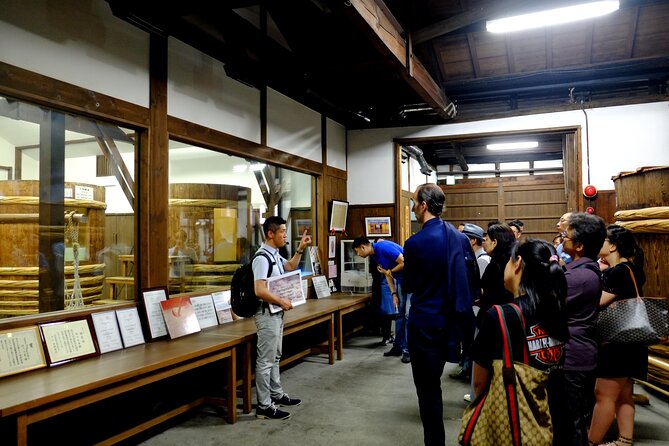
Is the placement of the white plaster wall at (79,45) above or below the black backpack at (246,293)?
above

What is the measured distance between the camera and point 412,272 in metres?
2.71

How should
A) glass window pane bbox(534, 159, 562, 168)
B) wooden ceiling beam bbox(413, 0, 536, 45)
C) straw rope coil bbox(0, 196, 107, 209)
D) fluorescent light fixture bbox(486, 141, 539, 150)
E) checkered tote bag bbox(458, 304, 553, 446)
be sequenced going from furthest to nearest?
1. glass window pane bbox(534, 159, 562, 168)
2. fluorescent light fixture bbox(486, 141, 539, 150)
3. wooden ceiling beam bbox(413, 0, 536, 45)
4. straw rope coil bbox(0, 196, 107, 209)
5. checkered tote bag bbox(458, 304, 553, 446)

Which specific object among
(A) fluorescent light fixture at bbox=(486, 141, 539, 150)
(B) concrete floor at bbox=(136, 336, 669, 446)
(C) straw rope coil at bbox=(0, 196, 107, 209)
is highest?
(A) fluorescent light fixture at bbox=(486, 141, 539, 150)

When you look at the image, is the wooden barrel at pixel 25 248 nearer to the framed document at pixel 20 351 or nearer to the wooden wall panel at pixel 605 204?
the framed document at pixel 20 351

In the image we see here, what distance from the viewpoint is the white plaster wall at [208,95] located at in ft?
13.2

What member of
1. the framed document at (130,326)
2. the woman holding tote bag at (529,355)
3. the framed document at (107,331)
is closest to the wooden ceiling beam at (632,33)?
the woman holding tote bag at (529,355)

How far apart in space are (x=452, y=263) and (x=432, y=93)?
3.87m

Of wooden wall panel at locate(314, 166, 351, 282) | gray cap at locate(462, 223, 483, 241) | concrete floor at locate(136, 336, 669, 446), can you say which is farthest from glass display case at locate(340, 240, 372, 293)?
gray cap at locate(462, 223, 483, 241)

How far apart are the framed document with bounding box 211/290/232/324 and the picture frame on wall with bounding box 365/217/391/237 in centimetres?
337

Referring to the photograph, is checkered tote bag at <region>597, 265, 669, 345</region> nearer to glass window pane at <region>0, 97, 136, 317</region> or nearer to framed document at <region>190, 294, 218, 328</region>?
framed document at <region>190, 294, 218, 328</region>

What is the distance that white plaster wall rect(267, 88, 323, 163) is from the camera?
5.54m

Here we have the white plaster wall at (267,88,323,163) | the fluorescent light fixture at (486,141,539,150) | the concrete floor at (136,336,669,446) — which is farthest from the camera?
the fluorescent light fixture at (486,141,539,150)

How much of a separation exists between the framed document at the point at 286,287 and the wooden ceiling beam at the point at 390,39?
219 centimetres

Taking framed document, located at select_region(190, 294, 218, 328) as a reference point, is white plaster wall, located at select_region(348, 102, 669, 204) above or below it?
above
